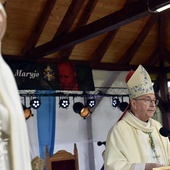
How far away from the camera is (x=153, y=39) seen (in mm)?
8734

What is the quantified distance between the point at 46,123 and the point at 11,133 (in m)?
6.01

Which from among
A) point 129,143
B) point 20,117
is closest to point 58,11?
point 129,143

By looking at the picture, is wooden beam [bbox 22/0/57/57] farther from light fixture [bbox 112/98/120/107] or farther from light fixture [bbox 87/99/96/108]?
light fixture [bbox 112/98/120/107]

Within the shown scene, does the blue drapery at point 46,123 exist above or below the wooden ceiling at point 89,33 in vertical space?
below

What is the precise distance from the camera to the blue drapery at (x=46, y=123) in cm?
718

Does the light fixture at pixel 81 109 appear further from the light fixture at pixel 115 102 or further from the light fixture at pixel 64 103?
the light fixture at pixel 115 102

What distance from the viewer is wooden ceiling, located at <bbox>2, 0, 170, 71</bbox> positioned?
604cm

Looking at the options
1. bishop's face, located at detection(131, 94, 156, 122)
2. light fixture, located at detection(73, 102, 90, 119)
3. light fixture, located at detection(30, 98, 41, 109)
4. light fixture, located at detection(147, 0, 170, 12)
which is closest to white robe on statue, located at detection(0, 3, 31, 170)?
bishop's face, located at detection(131, 94, 156, 122)

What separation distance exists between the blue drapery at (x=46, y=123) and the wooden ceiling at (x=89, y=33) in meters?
0.83

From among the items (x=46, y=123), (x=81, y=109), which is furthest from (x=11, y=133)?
(x=81, y=109)

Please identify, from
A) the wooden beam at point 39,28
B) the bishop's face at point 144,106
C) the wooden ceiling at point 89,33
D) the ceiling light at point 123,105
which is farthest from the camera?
the ceiling light at point 123,105

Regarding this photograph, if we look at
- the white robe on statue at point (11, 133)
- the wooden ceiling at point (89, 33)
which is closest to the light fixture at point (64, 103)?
the wooden ceiling at point (89, 33)

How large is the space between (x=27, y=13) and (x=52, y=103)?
65.4 inches

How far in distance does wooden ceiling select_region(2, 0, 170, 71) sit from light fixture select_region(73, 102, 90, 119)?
3.07 ft
